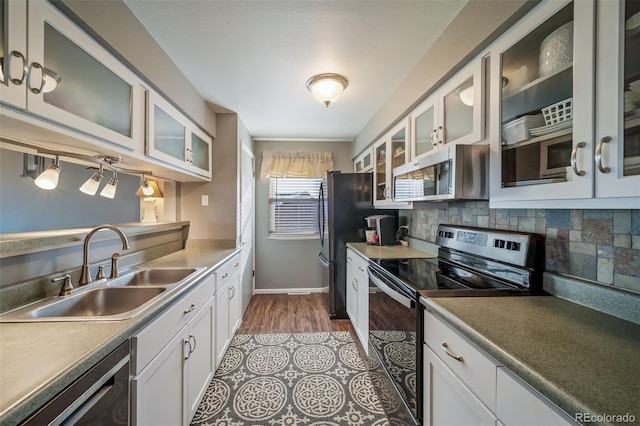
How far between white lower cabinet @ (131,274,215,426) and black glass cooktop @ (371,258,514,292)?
113cm

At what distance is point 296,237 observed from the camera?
12.4 ft

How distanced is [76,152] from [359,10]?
1.60 metres

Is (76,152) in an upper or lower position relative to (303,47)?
lower

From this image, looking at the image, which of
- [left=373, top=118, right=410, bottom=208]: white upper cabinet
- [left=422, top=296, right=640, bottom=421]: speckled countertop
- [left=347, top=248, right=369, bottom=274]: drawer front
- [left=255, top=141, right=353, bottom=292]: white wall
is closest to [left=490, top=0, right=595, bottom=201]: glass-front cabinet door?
[left=422, top=296, right=640, bottom=421]: speckled countertop

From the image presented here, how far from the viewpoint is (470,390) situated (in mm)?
803

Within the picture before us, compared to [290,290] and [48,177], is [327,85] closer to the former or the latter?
[48,177]

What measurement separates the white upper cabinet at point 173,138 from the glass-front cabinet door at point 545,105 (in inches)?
72.2

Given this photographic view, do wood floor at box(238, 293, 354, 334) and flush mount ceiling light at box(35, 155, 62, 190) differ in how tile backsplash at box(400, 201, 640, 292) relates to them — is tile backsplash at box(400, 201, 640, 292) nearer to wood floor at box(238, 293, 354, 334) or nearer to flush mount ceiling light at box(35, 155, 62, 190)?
wood floor at box(238, 293, 354, 334)

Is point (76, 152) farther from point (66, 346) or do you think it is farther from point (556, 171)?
point (556, 171)

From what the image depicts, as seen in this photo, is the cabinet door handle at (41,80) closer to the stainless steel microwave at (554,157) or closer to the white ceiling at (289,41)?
the white ceiling at (289,41)

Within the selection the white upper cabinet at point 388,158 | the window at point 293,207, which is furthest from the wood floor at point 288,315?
the white upper cabinet at point 388,158

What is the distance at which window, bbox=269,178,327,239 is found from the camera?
3791mm

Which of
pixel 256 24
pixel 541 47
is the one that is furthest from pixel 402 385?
pixel 256 24

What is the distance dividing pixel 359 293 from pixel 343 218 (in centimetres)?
93
